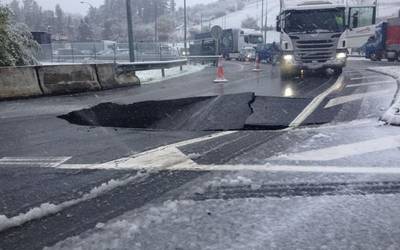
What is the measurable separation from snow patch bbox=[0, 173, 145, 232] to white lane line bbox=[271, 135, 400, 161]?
201cm

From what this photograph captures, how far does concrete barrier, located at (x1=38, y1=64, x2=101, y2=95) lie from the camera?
14008mm

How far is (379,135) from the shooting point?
6.35 meters

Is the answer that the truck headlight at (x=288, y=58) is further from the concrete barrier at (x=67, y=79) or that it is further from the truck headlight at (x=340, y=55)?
the concrete barrier at (x=67, y=79)

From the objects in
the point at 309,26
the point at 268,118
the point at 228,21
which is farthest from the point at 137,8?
the point at 268,118

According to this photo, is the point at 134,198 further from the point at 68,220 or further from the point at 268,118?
the point at 268,118

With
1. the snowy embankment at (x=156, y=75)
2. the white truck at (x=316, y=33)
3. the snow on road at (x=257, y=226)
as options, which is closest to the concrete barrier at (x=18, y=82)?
the snowy embankment at (x=156, y=75)

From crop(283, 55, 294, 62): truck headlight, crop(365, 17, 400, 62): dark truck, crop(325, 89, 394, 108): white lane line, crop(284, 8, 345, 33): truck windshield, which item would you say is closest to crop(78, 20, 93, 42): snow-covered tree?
crop(365, 17, 400, 62): dark truck

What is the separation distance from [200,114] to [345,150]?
4156mm

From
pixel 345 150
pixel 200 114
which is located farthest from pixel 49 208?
pixel 200 114

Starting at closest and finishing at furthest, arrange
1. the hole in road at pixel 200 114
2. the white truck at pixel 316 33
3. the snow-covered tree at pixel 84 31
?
1. the hole in road at pixel 200 114
2. the white truck at pixel 316 33
3. the snow-covered tree at pixel 84 31

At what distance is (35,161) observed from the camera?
5.49m

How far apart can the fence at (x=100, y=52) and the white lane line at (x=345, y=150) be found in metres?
33.2

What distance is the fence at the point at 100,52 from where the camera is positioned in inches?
1574

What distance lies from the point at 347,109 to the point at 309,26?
958 centimetres
